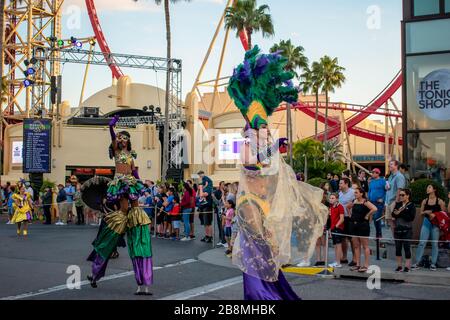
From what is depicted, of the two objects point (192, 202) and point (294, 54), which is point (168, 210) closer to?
point (192, 202)

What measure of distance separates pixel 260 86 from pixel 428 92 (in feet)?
28.6

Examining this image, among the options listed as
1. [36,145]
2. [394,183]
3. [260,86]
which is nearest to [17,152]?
[36,145]

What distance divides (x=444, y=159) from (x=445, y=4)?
370 centimetres

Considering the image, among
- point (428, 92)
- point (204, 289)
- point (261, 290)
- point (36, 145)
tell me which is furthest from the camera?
point (36, 145)

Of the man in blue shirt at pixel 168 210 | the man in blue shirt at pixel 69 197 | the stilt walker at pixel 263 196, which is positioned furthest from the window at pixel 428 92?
the man in blue shirt at pixel 69 197

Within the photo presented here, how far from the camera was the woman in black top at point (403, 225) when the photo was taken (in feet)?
35.4

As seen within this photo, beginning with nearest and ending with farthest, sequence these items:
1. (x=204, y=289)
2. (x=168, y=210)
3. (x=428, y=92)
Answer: (x=204, y=289)
(x=428, y=92)
(x=168, y=210)

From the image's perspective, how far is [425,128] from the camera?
47.9 ft

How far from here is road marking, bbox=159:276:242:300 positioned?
27.4 feet

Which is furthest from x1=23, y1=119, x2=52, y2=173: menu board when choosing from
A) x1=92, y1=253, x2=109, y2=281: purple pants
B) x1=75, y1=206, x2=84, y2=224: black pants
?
x1=92, y1=253, x2=109, y2=281: purple pants

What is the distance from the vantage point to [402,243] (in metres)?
10.9

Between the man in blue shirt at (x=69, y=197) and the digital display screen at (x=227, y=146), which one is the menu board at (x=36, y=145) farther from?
the digital display screen at (x=227, y=146)
